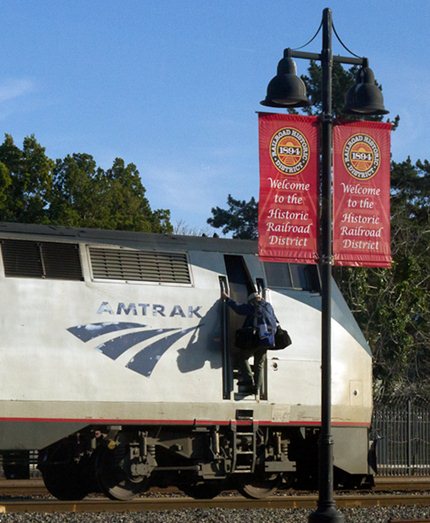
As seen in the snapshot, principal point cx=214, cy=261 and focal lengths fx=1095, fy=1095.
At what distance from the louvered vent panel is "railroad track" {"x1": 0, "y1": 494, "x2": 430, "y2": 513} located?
10.9 feet

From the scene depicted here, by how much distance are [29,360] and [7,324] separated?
0.59 meters

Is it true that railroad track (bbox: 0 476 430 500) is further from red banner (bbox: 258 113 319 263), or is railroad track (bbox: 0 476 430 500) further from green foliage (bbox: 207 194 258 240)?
green foliage (bbox: 207 194 258 240)

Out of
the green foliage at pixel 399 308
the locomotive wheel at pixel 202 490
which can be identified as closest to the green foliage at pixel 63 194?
the green foliage at pixel 399 308

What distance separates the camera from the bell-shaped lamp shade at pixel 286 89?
13242 mm

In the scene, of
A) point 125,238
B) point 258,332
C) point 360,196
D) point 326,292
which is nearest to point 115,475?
point 258,332

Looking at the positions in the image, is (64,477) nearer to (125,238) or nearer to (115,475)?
(115,475)

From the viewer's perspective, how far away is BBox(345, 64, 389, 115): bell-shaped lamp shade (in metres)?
13.4

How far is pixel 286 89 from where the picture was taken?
13.2m

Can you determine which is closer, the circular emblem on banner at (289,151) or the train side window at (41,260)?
the circular emblem on banner at (289,151)

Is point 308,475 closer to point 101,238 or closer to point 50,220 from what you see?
point 101,238

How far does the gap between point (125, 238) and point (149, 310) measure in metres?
1.20

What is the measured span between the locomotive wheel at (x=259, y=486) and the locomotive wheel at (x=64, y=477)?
2.55m

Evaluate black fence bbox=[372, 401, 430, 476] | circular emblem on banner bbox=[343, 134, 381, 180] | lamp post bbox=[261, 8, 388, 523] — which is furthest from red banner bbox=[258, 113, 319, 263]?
black fence bbox=[372, 401, 430, 476]

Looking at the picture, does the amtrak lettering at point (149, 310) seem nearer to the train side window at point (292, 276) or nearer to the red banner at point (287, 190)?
the train side window at point (292, 276)
